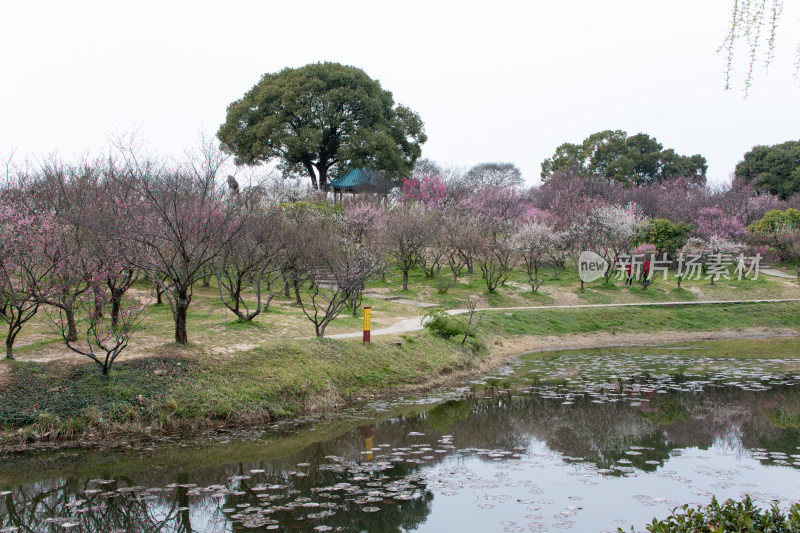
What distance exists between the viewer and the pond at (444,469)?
24.0 ft

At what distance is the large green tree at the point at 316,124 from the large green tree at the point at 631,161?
2386 cm

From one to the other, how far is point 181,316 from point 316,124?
31.2 m

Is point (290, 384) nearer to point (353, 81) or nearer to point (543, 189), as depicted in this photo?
point (353, 81)

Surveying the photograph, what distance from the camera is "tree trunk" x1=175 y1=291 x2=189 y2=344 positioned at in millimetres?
13672

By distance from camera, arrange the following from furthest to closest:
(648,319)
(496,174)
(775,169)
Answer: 1. (496,174)
2. (775,169)
3. (648,319)

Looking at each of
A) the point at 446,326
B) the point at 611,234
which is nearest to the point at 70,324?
the point at 446,326

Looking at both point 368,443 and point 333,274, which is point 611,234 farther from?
point 368,443

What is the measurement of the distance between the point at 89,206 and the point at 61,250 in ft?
11.2

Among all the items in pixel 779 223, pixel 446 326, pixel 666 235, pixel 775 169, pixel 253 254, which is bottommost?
pixel 446 326

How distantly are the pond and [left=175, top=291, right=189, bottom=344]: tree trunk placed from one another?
11.3ft

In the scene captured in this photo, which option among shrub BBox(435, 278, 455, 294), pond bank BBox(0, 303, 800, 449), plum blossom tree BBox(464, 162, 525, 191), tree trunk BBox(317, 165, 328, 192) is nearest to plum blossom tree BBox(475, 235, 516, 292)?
shrub BBox(435, 278, 455, 294)

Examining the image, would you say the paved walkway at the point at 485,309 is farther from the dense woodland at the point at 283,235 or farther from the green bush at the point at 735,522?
the green bush at the point at 735,522

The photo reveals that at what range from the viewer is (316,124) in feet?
141

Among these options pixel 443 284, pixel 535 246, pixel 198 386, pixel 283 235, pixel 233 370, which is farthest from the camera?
pixel 443 284
